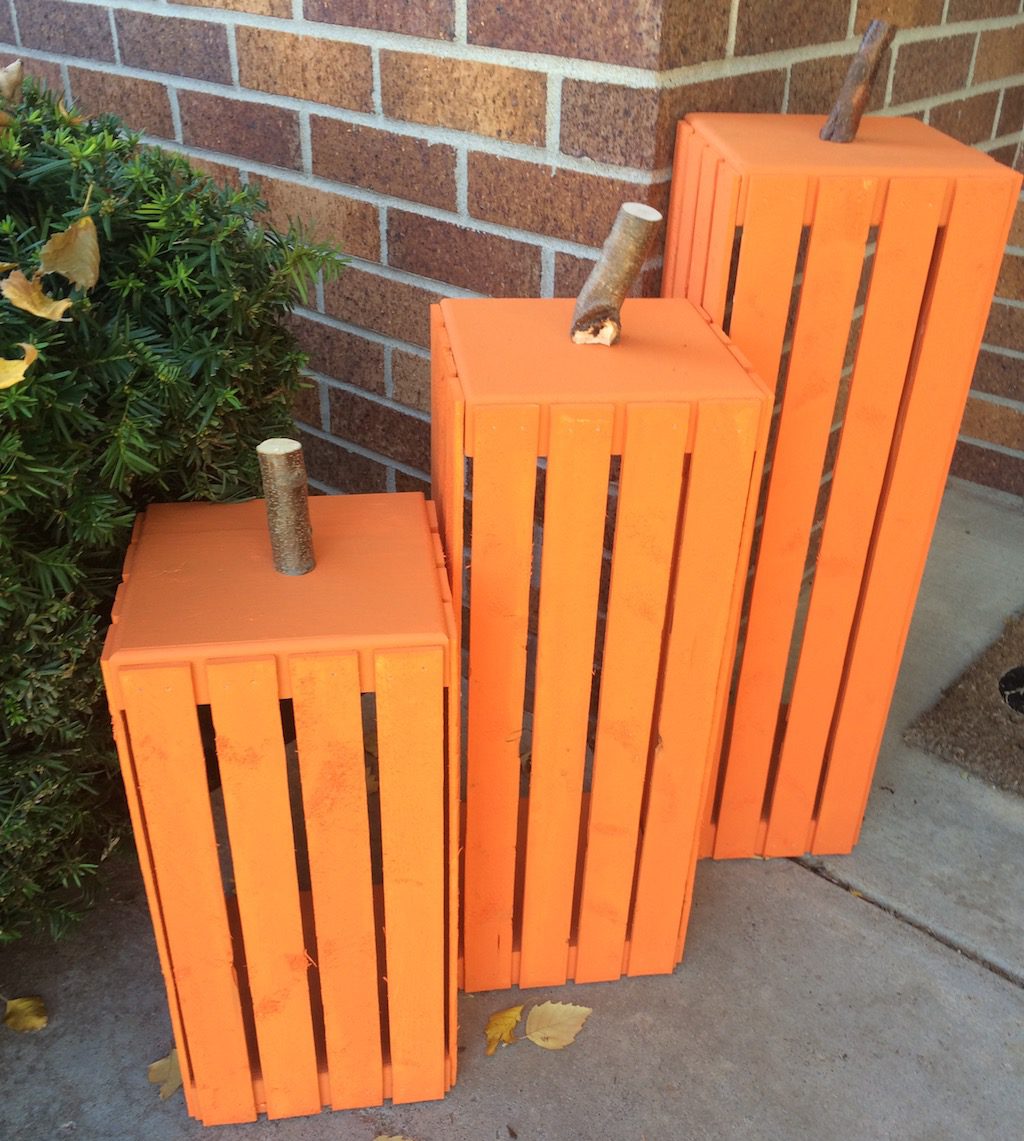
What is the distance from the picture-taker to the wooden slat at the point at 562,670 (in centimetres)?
132

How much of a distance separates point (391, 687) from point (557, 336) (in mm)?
538

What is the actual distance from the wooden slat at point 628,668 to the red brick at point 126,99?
1.63 m

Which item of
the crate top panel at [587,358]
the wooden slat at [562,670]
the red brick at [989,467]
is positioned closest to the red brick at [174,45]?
the crate top panel at [587,358]

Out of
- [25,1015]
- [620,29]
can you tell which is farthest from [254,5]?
[25,1015]

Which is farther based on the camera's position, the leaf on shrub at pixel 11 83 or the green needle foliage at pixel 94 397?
the leaf on shrub at pixel 11 83

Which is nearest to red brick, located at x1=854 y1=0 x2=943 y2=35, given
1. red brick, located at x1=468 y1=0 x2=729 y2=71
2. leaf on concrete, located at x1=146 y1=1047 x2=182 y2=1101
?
red brick, located at x1=468 y1=0 x2=729 y2=71

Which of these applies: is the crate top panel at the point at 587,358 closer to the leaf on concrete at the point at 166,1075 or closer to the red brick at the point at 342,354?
the red brick at the point at 342,354

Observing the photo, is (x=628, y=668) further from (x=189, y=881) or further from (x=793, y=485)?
(x=189, y=881)

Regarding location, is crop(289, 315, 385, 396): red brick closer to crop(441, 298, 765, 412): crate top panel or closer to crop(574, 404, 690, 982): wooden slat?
crop(441, 298, 765, 412): crate top panel

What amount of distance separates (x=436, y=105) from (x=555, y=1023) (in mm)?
1555

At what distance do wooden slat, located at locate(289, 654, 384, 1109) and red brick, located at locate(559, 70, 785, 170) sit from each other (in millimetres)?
936

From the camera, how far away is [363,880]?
4.60ft

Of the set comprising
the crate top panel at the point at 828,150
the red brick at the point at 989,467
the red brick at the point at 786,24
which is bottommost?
the red brick at the point at 989,467

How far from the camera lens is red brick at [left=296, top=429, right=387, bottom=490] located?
2.45 metres
